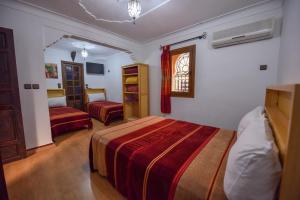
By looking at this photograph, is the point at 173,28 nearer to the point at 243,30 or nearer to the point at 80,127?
the point at 243,30

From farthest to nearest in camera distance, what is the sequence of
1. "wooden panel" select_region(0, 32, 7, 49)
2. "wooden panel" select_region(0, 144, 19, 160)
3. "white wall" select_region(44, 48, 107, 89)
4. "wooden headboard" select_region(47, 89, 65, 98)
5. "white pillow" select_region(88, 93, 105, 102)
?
"white pillow" select_region(88, 93, 105, 102), "white wall" select_region(44, 48, 107, 89), "wooden headboard" select_region(47, 89, 65, 98), "wooden panel" select_region(0, 144, 19, 160), "wooden panel" select_region(0, 32, 7, 49)

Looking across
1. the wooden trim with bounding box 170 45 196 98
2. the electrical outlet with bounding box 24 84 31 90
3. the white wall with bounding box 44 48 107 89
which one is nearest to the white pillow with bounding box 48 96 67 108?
the white wall with bounding box 44 48 107 89

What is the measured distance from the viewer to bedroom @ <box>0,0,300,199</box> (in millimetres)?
1623

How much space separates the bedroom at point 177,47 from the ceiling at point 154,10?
0.02 metres

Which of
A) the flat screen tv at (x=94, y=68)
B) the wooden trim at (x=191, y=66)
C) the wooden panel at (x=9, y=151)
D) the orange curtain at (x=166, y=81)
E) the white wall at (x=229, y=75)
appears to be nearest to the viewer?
the wooden panel at (x=9, y=151)

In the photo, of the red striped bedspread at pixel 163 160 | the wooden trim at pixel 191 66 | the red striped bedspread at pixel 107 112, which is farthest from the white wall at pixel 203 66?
the red striped bedspread at pixel 107 112

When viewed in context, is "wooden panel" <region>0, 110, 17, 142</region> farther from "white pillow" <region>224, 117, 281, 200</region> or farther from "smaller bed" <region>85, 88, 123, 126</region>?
"white pillow" <region>224, 117, 281, 200</region>

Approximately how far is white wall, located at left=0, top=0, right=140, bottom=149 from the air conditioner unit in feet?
9.02

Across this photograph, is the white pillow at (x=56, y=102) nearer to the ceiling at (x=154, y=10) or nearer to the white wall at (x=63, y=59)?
the white wall at (x=63, y=59)

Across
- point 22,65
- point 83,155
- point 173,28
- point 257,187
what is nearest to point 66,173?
point 83,155

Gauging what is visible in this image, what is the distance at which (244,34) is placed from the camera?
6.80ft

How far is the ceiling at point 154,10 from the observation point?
191cm

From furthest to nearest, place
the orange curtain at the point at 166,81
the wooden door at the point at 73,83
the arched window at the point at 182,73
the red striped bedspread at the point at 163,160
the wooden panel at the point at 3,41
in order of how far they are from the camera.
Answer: the wooden door at the point at 73,83, the orange curtain at the point at 166,81, the arched window at the point at 182,73, the wooden panel at the point at 3,41, the red striped bedspread at the point at 163,160

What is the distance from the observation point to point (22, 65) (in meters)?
1.99
